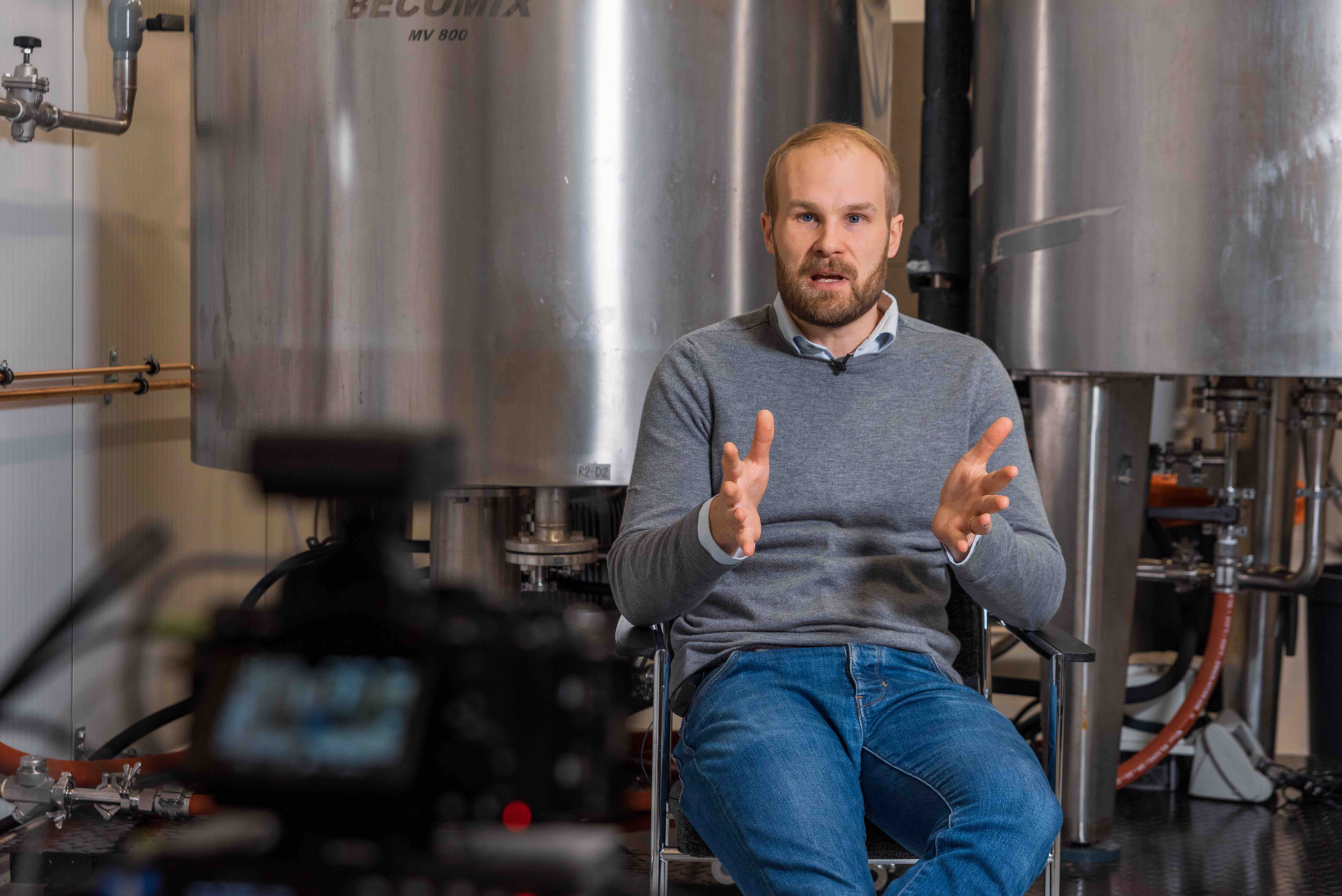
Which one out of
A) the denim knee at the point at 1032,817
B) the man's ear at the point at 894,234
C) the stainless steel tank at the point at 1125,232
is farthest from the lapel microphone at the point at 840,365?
the stainless steel tank at the point at 1125,232

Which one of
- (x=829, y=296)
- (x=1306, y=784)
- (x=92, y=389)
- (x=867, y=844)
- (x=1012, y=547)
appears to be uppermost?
(x=829, y=296)

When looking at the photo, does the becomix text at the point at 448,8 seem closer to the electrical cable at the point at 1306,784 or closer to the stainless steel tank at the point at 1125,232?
the stainless steel tank at the point at 1125,232

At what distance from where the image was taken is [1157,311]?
5.55ft

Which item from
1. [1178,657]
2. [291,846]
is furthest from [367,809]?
[1178,657]

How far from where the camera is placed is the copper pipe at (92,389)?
6.51 feet

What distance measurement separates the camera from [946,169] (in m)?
2.05

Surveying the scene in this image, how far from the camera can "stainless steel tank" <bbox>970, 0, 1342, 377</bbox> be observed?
5.32 feet

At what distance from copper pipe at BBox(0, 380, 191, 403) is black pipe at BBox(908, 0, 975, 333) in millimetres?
1445

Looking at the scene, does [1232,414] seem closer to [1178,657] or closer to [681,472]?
[1178,657]

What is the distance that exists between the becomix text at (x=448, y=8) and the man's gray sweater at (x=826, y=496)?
26.3 inches

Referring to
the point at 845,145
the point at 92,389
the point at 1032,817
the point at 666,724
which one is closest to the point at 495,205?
the point at 845,145

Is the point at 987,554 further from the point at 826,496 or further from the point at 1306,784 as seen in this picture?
the point at 1306,784

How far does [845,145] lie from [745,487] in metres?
0.45

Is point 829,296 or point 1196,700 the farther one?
point 1196,700
